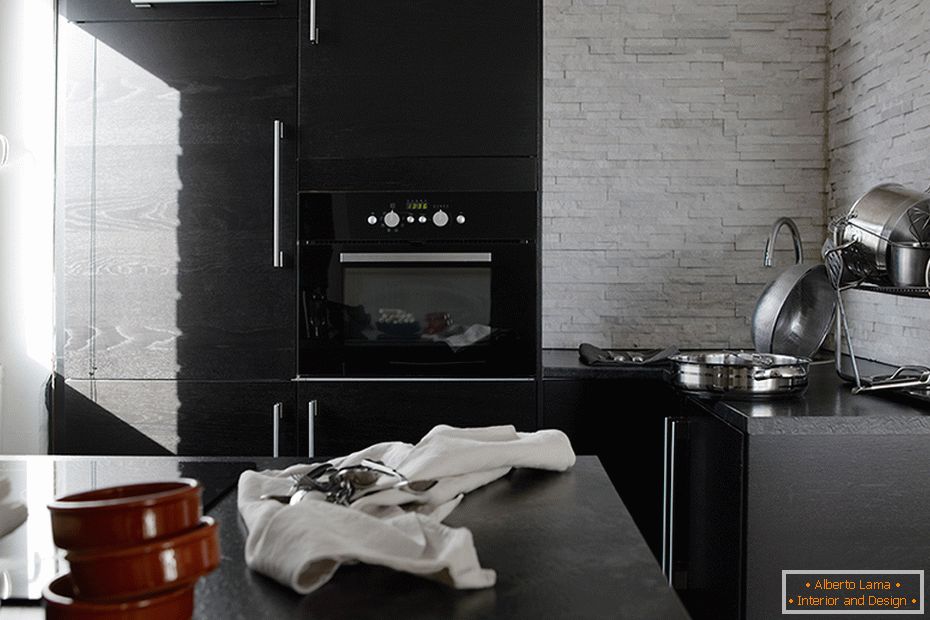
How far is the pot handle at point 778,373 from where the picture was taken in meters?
2.33

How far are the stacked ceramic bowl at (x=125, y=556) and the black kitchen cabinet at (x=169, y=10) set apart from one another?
2.62m

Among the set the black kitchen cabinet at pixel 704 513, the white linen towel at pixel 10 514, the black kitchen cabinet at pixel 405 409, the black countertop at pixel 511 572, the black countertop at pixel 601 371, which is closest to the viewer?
the black countertop at pixel 511 572

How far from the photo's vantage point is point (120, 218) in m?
3.12

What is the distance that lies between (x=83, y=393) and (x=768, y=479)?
2120 mm

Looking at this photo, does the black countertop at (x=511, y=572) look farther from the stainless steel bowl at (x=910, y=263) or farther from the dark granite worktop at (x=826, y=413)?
the stainless steel bowl at (x=910, y=263)

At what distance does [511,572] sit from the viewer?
986mm

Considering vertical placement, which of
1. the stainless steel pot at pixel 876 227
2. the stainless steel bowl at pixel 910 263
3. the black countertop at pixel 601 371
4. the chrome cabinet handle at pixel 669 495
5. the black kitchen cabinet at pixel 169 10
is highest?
the black kitchen cabinet at pixel 169 10

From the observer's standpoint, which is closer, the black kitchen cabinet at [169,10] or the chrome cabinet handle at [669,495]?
the chrome cabinet handle at [669,495]

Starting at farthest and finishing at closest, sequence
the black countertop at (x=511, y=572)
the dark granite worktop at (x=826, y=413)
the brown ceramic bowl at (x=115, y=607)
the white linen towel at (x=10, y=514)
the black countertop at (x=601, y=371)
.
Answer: the black countertop at (x=601, y=371) → the dark granite worktop at (x=826, y=413) → the white linen towel at (x=10, y=514) → the black countertop at (x=511, y=572) → the brown ceramic bowl at (x=115, y=607)

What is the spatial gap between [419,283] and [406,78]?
64 cm

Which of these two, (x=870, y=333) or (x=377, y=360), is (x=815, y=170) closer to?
(x=870, y=333)

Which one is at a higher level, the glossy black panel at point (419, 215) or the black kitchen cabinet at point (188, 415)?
the glossy black panel at point (419, 215)

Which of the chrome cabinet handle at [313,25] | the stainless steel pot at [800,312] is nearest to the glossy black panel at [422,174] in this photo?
the chrome cabinet handle at [313,25]

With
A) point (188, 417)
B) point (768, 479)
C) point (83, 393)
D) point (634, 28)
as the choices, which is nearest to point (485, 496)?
point (768, 479)
